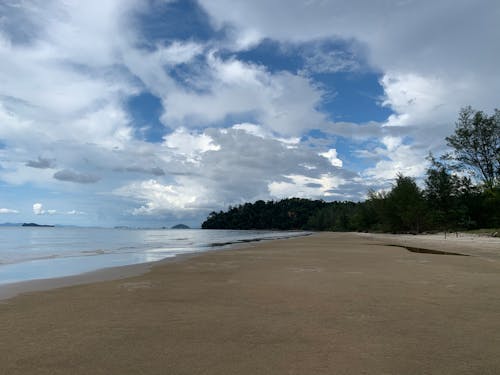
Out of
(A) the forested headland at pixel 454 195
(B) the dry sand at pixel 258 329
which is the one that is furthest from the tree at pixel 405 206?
(B) the dry sand at pixel 258 329

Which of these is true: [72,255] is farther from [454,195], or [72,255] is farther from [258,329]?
[454,195]

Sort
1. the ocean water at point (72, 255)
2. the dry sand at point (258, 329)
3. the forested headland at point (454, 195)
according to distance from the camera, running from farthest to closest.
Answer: the forested headland at point (454, 195) < the ocean water at point (72, 255) < the dry sand at point (258, 329)

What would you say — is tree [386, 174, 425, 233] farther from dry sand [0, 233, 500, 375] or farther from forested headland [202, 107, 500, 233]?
dry sand [0, 233, 500, 375]

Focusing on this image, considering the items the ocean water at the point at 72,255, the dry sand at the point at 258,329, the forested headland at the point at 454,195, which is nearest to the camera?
the dry sand at the point at 258,329

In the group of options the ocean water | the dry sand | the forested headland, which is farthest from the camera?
the forested headland

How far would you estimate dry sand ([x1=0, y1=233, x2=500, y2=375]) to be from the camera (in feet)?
13.0

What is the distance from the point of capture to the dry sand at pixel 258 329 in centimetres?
396

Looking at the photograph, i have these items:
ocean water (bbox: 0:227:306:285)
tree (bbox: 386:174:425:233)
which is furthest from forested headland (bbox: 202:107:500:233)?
ocean water (bbox: 0:227:306:285)

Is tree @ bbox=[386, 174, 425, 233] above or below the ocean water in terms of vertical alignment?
above

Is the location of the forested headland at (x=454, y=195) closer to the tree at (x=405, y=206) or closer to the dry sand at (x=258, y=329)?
the tree at (x=405, y=206)

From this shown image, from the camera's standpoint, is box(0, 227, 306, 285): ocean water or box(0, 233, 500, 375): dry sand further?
box(0, 227, 306, 285): ocean water

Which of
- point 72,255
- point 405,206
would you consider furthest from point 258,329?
point 405,206

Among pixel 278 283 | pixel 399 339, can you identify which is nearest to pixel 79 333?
pixel 399 339

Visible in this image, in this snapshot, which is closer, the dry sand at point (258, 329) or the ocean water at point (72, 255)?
the dry sand at point (258, 329)
